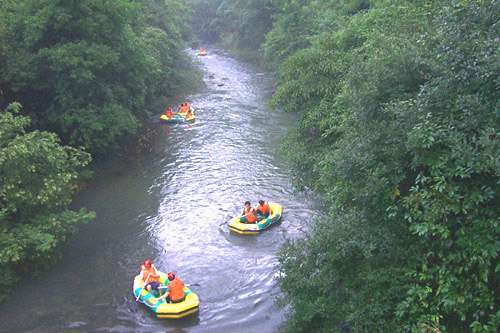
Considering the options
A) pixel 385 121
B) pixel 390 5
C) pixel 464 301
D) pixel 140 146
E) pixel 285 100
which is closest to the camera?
pixel 464 301

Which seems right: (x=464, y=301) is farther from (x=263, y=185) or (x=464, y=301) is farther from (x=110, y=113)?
(x=110, y=113)

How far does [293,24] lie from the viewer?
32.4 m

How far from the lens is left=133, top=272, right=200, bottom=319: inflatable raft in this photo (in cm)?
1191

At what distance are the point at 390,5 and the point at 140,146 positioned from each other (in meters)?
13.4

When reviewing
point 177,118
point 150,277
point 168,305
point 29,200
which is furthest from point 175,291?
point 177,118

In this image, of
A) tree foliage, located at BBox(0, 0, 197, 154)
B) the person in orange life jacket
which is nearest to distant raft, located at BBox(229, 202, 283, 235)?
the person in orange life jacket

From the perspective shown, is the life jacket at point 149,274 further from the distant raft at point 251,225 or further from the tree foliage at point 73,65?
the tree foliage at point 73,65

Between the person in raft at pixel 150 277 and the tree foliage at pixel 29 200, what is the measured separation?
254 centimetres

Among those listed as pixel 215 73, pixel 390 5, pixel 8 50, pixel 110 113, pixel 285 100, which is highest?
pixel 390 5

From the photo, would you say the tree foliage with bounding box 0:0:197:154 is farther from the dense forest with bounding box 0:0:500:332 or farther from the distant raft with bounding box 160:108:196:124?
the distant raft with bounding box 160:108:196:124

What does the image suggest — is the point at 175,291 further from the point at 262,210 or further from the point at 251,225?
the point at 262,210

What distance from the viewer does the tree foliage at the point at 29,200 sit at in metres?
12.2

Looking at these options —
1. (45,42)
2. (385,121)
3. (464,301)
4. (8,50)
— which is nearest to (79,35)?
(45,42)

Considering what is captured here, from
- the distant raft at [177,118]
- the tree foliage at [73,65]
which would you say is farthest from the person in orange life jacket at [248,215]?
the distant raft at [177,118]
